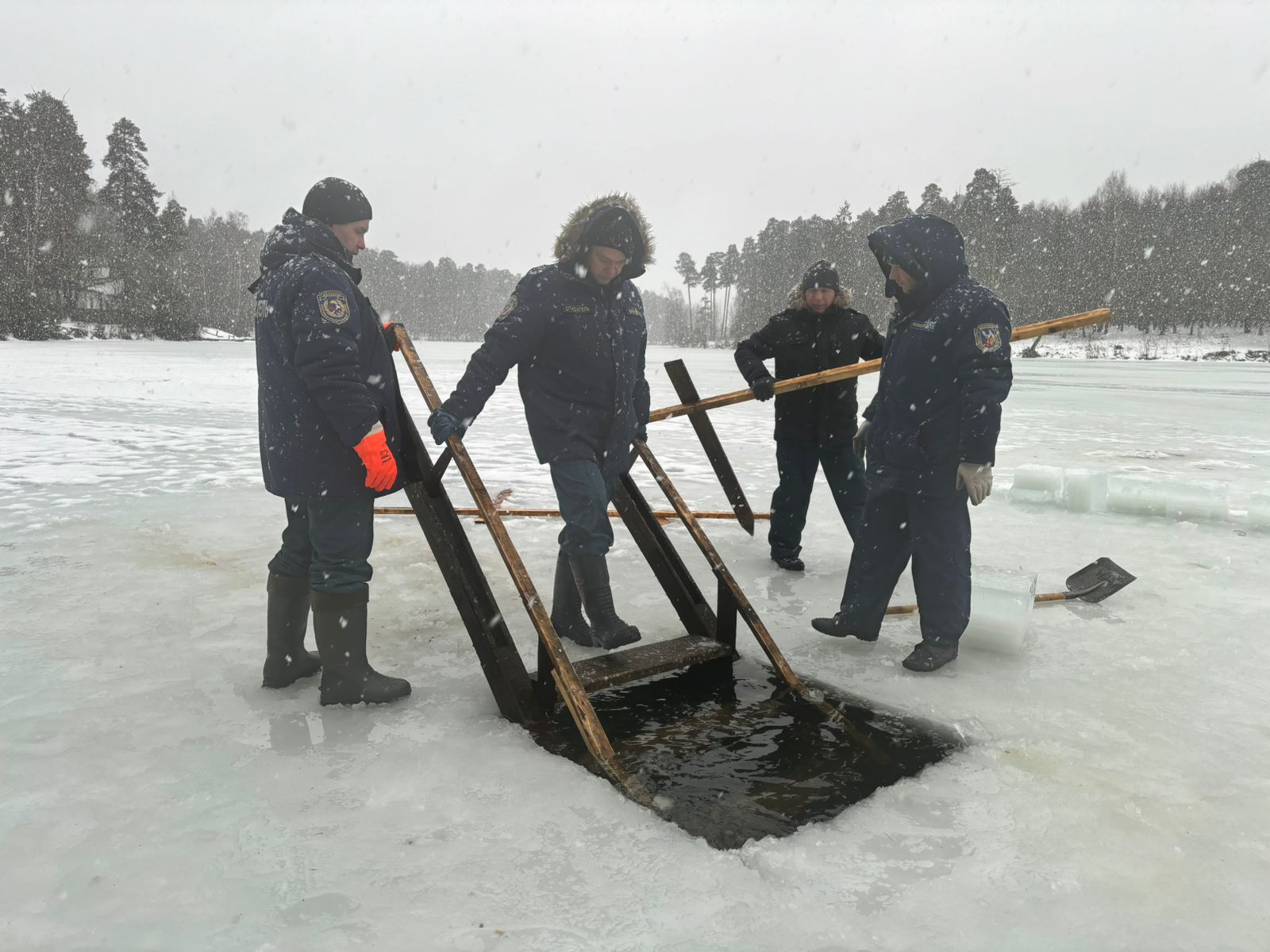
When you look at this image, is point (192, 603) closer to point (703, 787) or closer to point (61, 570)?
point (61, 570)

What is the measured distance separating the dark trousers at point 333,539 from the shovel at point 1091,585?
265 cm

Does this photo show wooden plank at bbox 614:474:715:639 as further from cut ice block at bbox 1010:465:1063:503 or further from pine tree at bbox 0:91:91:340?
pine tree at bbox 0:91:91:340

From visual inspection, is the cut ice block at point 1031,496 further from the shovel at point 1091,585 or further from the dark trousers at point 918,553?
the dark trousers at point 918,553

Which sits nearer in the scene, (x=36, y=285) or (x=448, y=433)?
(x=448, y=433)

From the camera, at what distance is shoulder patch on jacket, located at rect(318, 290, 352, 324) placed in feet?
8.59

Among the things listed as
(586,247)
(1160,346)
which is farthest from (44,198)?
(1160,346)

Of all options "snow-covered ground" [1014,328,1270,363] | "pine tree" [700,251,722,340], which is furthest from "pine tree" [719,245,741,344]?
"snow-covered ground" [1014,328,1270,363]

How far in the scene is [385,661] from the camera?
3.43 metres

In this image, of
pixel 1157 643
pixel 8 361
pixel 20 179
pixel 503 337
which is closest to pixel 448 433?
pixel 503 337

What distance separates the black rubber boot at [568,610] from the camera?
3658 mm

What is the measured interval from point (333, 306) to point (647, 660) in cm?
171

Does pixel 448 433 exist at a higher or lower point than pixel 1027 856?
higher

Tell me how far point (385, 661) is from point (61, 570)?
92.7 inches

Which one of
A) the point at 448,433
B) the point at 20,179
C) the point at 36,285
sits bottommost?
the point at 448,433
